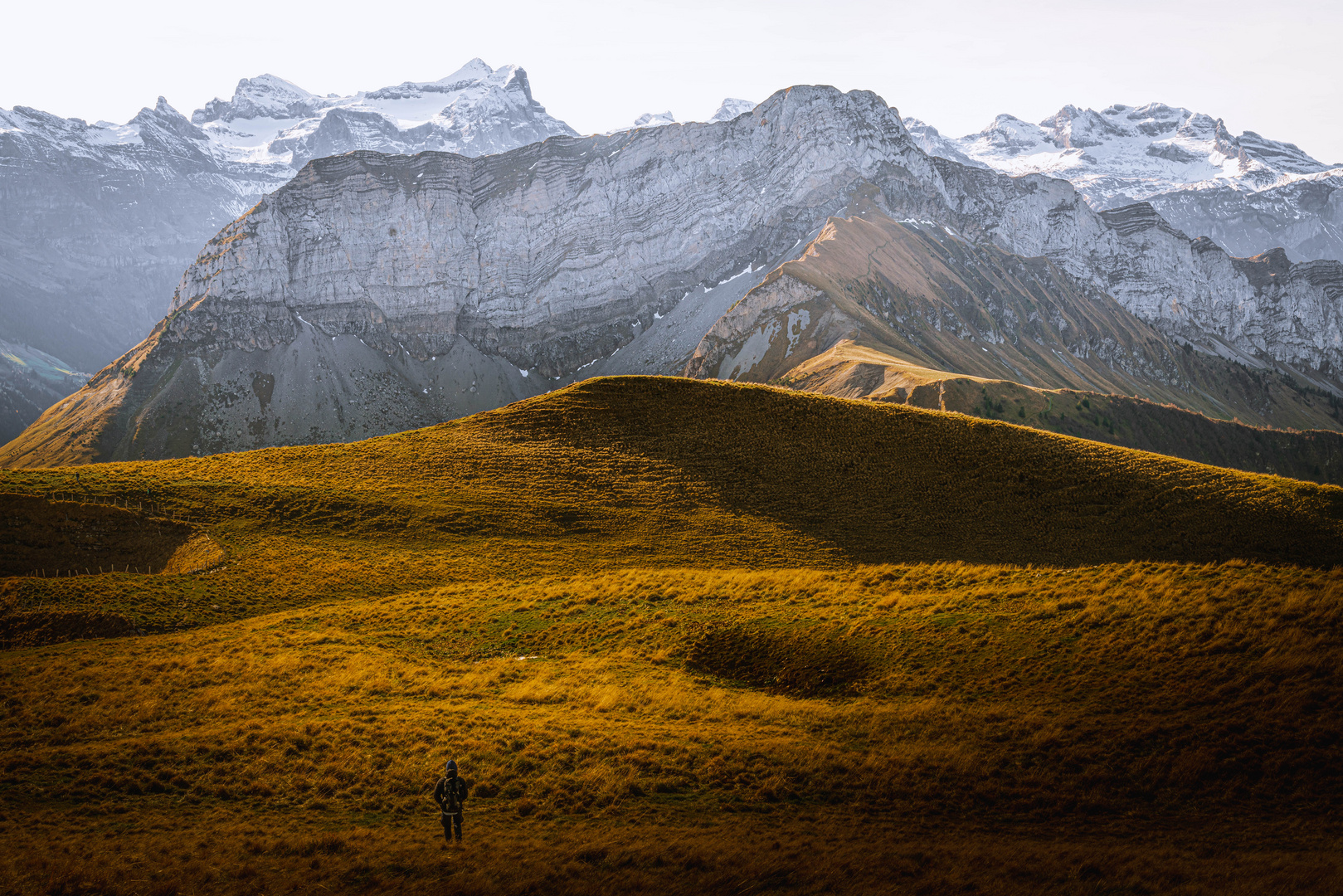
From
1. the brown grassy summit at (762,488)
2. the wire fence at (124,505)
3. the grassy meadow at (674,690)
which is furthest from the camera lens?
the brown grassy summit at (762,488)

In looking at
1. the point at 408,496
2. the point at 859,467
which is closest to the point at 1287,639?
the point at 859,467

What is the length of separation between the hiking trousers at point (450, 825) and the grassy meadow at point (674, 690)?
24cm

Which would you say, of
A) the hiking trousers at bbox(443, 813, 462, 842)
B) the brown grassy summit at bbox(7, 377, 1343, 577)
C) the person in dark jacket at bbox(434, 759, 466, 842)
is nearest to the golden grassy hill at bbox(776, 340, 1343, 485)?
the brown grassy summit at bbox(7, 377, 1343, 577)

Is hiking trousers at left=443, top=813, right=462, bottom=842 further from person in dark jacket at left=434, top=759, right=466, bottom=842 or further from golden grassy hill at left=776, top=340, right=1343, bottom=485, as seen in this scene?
golden grassy hill at left=776, top=340, right=1343, bottom=485

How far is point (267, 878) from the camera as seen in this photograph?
1667cm

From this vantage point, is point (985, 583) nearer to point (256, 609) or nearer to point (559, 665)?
point (559, 665)

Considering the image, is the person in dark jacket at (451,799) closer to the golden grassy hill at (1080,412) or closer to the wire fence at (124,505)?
the wire fence at (124,505)

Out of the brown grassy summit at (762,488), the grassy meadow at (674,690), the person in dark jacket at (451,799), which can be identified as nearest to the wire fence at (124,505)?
the grassy meadow at (674,690)

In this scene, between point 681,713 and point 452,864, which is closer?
point 452,864

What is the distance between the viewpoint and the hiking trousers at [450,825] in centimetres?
1784

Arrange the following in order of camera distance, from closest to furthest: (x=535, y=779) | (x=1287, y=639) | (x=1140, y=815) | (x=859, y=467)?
(x=1140, y=815) → (x=535, y=779) → (x=1287, y=639) → (x=859, y=467)

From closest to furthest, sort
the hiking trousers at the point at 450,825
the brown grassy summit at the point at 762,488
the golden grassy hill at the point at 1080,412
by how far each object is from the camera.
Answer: the hiking trousers at the point at 450,825 → the brown grassy summit at the point at 762,488 → the golden grassy hill at the point at 1080,412

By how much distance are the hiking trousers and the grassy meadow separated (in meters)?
0.24

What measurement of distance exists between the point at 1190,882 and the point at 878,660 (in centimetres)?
1226
